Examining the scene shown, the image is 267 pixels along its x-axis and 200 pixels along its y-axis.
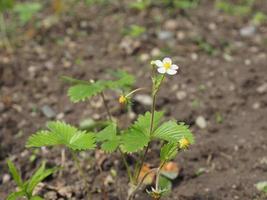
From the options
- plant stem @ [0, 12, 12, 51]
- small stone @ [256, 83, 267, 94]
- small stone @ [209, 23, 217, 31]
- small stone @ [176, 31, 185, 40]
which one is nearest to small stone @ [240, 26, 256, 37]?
small stone @ [209, 23, 217, 31]

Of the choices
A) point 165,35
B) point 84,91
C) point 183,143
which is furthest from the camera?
point 165,35

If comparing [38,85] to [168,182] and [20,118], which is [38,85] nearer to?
[20,118]

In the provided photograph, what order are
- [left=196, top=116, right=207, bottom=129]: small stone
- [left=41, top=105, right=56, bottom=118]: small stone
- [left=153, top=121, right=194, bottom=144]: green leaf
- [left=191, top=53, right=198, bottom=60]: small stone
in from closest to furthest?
[left=153, top=121, right=194, bottom=144]: green leaf
[left=196, top=116, right=207, bottom=129]: small stone
[left=41, top=105, right=56, bottom=118]: small stone
[left=191, top=53, right=198, bottom=60]: small stone

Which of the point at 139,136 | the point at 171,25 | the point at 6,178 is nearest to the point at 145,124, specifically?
the point at 139,136

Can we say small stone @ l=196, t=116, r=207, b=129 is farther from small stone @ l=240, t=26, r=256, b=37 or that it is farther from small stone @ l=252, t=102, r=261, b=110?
small stone @ l=240, t=26, r=256, b=37

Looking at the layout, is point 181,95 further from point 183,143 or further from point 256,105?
point 183,143

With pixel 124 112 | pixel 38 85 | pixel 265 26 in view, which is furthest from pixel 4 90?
pixel 265 26

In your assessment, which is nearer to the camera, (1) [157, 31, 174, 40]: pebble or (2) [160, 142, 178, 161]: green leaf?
(2) [160, 142, 178, 161]: green leaf
